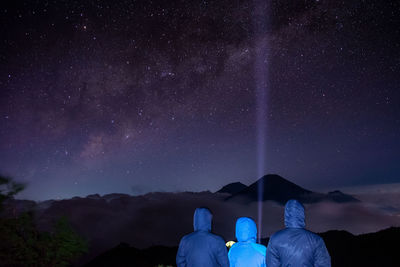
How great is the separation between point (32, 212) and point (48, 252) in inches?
92.3

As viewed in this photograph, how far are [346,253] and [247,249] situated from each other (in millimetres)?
156392

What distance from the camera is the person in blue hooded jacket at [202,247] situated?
4871mm

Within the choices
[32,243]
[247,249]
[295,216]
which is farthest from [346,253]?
[295,216]

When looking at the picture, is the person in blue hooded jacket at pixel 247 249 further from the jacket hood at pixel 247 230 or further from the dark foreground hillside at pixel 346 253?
the dark foreground hillside at pixel 346 253

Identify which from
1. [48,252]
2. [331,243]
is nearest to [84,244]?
A: [48,252]

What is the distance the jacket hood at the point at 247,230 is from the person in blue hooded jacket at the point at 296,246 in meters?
0.62

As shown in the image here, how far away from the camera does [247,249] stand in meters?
5.12

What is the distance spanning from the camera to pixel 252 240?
5.18m

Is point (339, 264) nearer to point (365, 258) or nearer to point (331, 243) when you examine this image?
point (365, 258)

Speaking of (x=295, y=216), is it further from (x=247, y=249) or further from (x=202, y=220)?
(x=202, y=220)

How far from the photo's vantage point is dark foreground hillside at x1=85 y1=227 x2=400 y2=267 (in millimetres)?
129375

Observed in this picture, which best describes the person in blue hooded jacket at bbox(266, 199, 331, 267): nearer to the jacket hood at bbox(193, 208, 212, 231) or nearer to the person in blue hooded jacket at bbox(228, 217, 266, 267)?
the person in blue hooded jacket at bbox(228, 217, 266, 267)

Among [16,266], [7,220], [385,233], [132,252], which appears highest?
[7,220]

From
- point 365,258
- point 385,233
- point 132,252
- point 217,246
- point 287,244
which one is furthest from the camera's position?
point 132,252
